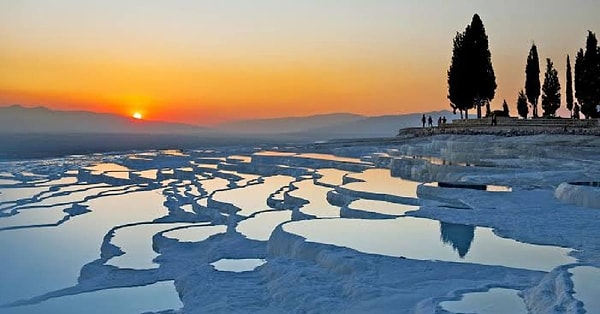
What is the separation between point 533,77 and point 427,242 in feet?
141

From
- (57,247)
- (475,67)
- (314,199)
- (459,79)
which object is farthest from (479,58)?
(57,247)

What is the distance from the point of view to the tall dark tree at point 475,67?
4700cm

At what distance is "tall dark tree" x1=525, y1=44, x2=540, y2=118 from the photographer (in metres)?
50.1

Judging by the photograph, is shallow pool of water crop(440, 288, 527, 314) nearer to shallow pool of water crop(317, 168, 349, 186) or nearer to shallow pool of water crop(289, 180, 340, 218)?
shallow pool of water crop(289, 180, 340, 218)

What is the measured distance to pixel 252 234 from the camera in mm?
13883

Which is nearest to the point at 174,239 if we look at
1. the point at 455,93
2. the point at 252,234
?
the point at 252,234

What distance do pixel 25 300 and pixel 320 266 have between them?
5017mm

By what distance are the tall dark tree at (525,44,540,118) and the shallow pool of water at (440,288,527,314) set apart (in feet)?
149

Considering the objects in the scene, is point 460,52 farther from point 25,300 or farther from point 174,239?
point 25,300

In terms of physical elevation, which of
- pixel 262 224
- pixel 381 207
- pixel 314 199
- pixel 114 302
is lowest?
pixel 114 302

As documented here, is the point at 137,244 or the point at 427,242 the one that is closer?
the point at 427,242

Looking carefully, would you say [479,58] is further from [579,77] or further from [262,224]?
[262,224]

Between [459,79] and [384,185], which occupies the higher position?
[459,79]

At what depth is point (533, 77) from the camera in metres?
50.1
